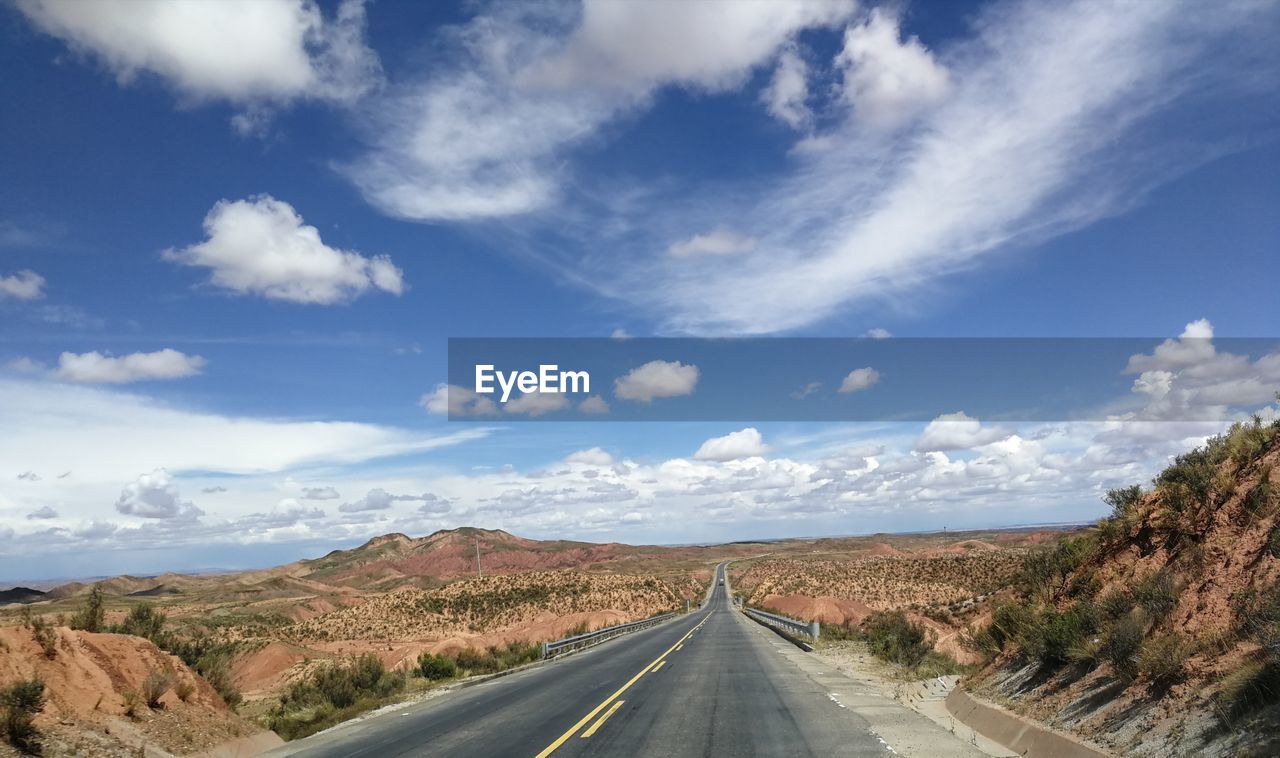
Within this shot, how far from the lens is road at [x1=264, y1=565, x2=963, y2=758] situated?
10.9m

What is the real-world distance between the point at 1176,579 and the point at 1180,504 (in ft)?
10.3

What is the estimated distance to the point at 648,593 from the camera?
93.6 metres

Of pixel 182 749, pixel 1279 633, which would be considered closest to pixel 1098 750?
pixel 1279 633

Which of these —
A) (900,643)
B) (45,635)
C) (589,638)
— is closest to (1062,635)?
(900,643)

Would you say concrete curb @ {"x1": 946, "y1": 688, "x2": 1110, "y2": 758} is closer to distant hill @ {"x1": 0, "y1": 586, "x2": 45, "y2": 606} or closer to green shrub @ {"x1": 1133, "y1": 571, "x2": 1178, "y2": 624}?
green shrub @ {"x1": 1133, "y1": 571, "x2": 1178, "y2": 624}

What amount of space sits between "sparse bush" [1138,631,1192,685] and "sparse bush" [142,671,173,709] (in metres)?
14.1

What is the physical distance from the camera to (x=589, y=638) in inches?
1521

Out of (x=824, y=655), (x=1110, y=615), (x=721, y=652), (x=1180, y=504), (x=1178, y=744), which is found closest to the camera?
(x=1178, y=744)

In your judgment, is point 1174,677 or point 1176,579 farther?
point 1176,579

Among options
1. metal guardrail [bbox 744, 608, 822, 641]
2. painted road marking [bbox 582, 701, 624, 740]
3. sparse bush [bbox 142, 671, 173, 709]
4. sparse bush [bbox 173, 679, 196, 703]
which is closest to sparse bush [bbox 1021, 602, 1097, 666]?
painted road marking [bbox 582, 701, 624, 740]

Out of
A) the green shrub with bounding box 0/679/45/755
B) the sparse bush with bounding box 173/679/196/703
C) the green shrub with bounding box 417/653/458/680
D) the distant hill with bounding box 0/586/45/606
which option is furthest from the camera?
the distant hill with bounding box 0/586/45/606

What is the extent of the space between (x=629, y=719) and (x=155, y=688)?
7781 mm

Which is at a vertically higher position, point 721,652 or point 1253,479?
point 1253,479

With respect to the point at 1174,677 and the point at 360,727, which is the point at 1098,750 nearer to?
the point at 1174,677
